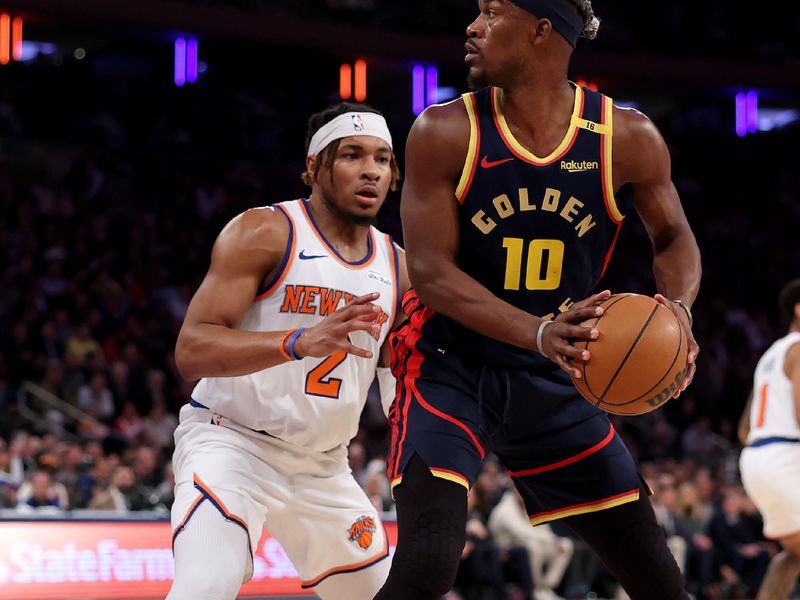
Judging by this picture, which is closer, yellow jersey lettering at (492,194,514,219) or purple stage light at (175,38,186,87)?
yellow jersey lettering at (492,194,514,219)

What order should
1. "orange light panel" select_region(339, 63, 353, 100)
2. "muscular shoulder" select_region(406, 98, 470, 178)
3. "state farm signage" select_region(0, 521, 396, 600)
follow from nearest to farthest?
1. "muscular shoulder" select_region(406, 98, 470, 178)
2. "state farm signage" select_region(0, 521, 396, 600)
3. "orange light panel" select_region(339, 63, 353, 100)

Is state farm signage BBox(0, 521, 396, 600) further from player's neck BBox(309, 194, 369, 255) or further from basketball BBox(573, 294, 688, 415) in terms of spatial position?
basketball BBox(573, 294, 688, 415)

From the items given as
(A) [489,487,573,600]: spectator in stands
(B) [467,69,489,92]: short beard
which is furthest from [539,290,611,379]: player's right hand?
(A) [489,487,573,600]: spectator in stands

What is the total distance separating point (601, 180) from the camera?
3539 mm

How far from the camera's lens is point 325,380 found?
4164 mm

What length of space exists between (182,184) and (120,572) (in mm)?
9835

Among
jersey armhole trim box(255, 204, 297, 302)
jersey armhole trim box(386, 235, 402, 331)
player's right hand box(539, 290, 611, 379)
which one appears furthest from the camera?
jersey armhole trim box(386, 235, 402, 331)

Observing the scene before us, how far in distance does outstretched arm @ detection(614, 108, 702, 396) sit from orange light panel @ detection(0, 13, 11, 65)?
1597cm

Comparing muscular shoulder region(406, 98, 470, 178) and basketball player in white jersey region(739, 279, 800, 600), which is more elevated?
muscular shoulder region(406, 98, 470, 178)

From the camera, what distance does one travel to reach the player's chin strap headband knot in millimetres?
3463

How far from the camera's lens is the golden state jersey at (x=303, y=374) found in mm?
4113

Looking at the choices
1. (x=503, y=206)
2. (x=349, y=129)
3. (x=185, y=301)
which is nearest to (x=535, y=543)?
(x=185, y=301)

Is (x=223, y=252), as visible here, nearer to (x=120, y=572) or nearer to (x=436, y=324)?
(x=436, y=324)

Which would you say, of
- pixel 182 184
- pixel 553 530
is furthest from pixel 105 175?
pixel 553 530
